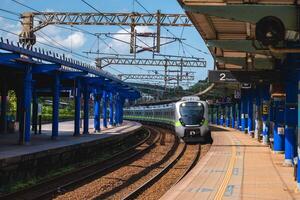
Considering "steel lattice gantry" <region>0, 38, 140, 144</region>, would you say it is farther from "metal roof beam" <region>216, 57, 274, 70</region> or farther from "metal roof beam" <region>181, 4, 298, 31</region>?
"metal roof beam" <region>181, 4, 298, 31</region>

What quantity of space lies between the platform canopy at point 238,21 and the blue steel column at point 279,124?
1.95 meters

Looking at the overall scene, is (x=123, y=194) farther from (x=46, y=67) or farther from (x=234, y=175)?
(x=46, y=67)

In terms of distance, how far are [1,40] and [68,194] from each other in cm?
688

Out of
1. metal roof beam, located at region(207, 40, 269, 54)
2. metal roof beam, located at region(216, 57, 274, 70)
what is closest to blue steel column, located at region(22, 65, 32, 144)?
metal roof beam, located at region(216, 57, 274, 70)

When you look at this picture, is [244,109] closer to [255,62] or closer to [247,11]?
[255,62]

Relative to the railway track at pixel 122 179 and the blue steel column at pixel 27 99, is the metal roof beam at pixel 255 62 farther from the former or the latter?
the blue steel column at pixel 27 99

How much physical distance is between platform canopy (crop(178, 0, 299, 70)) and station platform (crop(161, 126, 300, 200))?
3424 mm

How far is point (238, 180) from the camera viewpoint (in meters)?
15.6

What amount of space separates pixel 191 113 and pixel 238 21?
22.2m

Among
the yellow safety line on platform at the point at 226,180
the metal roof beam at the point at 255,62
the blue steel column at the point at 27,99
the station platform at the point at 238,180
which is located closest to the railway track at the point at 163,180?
the station platform at the point at 238,180

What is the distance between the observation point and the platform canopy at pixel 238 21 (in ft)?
34.3

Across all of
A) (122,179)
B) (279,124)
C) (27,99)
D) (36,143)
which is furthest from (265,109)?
(122,179)

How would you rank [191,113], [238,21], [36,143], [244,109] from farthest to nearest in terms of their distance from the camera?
1. [244,109]
2. [191,113]
3. [36,143]
4. [238,21]

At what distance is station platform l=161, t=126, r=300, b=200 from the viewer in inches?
515
